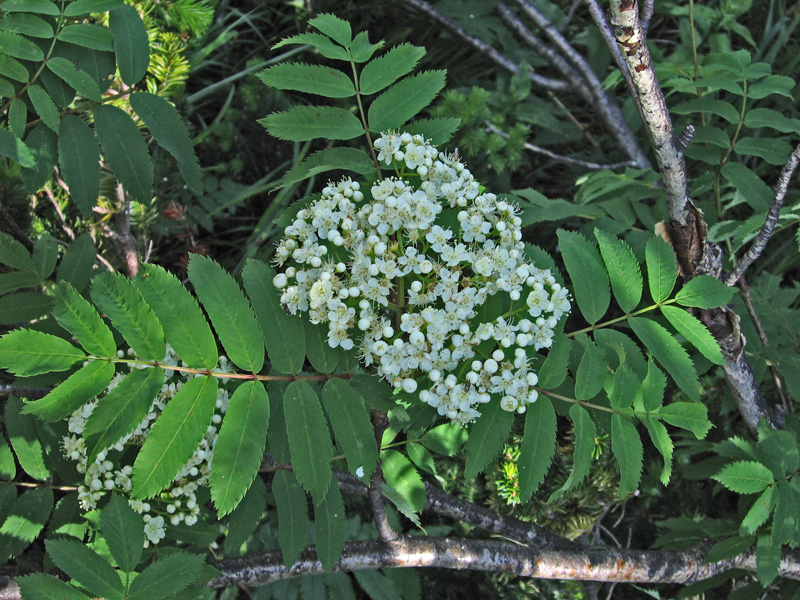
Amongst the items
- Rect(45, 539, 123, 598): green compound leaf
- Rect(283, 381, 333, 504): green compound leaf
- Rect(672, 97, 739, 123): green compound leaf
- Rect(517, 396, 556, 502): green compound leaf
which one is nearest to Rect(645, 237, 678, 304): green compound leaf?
Rect(517, 396, 556, 502): green compound leaf

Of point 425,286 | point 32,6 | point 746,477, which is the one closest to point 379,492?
point 425,286

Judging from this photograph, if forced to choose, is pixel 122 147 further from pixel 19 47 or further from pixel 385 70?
pixel 385 70

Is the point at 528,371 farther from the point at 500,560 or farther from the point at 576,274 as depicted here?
the point at 500,560

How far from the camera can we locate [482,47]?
3.40m

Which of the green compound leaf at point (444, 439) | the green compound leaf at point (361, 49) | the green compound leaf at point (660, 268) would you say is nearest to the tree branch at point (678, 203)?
the green compound leaf at point (660, 268)

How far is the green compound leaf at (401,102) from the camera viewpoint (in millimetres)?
1843

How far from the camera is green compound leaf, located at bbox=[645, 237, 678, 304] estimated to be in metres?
1.91

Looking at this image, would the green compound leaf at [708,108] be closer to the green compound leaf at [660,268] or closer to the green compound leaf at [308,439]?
the green compound leaf at [660,268]

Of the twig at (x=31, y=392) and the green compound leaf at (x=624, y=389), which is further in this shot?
the twig at (x=31, y=392)

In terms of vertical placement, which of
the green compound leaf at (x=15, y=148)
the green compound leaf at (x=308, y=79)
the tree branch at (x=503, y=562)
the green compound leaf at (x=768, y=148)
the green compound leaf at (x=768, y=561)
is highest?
the green compound leaf at (x=308, y=79)

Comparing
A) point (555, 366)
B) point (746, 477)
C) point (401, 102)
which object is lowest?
point (746, 477)

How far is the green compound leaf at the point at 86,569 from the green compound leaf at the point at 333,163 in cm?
107

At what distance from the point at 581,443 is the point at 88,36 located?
1.86m

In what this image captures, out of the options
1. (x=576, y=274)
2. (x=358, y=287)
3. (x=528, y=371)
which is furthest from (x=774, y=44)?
(x=358, y=287)
